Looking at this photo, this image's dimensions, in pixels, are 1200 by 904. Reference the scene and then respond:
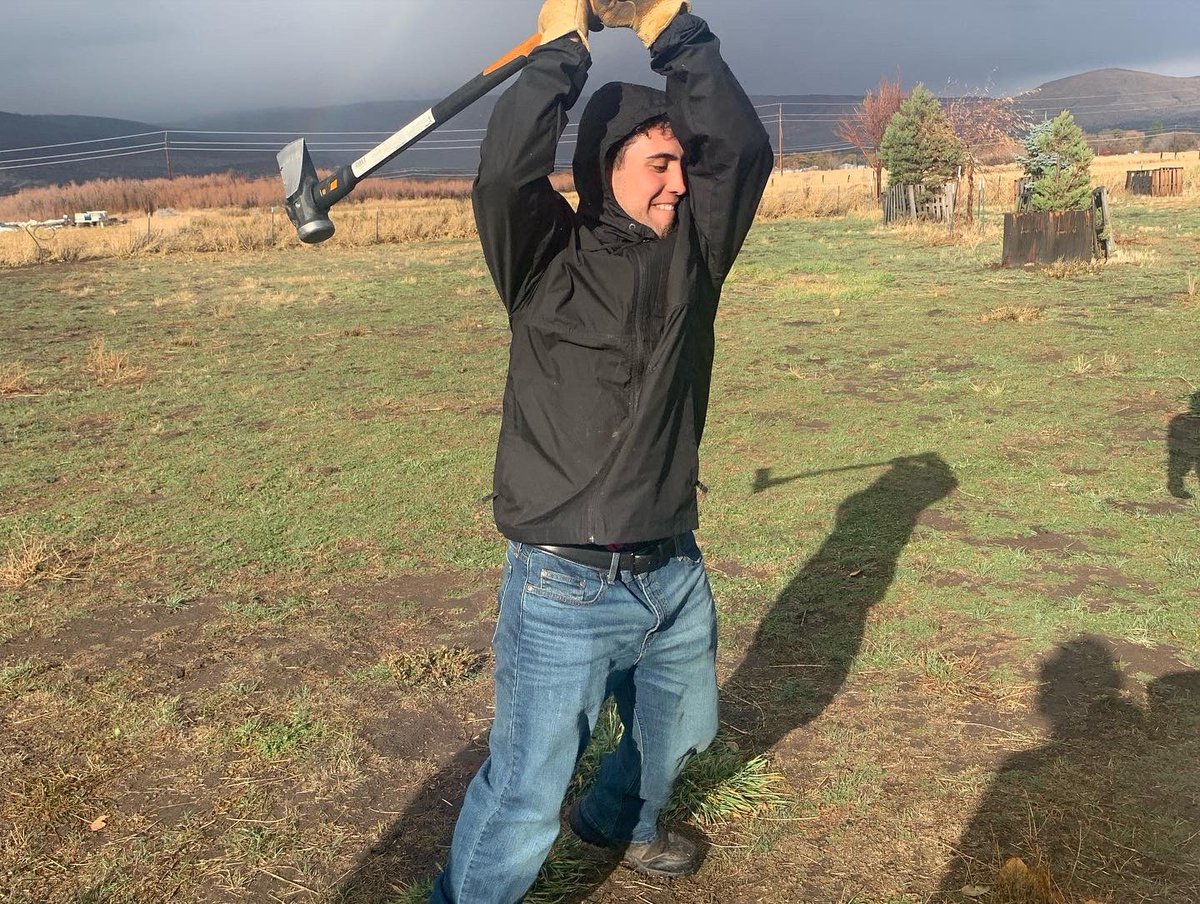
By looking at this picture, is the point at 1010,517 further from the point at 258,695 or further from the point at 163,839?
the point at 163,839

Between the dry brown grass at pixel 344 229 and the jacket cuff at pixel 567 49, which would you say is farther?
the dry brown grass at pixel 344 229

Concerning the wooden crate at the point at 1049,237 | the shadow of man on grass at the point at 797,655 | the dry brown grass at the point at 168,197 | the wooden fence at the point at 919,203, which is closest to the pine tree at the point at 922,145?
the wooden fence at the point at 919,203

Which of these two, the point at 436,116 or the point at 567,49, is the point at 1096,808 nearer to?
the point at 567,49

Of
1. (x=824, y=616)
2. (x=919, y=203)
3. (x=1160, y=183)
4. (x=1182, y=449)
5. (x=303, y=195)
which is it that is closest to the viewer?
(x=303, y=195)

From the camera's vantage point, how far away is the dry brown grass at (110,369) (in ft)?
34.4

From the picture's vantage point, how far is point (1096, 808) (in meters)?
3.08

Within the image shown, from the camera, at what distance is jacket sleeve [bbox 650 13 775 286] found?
215 cm

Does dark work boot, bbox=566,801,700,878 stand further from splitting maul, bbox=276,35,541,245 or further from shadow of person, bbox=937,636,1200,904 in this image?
splitting maul, bbox=276,35,541,245

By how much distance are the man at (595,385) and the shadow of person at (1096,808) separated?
1.36 meters

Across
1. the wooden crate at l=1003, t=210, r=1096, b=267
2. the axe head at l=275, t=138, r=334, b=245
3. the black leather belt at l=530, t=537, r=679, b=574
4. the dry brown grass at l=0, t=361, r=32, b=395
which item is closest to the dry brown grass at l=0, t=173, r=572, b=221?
the wooden crate at l=1003, t=210, r=1096, b=267

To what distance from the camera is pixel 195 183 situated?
5725cm

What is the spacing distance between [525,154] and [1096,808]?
2622 millimetres

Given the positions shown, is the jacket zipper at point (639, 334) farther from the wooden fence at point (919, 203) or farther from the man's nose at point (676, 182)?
the wooden fence at point (919, 203)

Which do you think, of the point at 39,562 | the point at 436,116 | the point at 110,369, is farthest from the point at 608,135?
the point at 110,369
